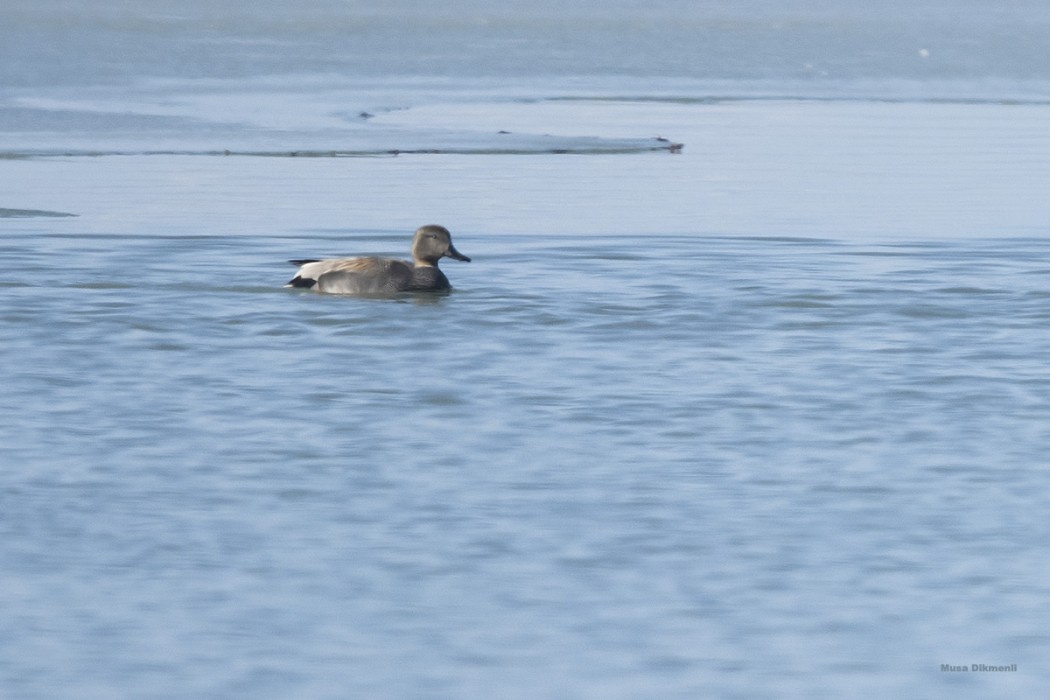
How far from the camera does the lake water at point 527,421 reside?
5.40 m

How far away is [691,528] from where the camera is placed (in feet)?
21.1

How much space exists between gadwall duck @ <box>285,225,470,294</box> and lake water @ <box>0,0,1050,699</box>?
170 mm

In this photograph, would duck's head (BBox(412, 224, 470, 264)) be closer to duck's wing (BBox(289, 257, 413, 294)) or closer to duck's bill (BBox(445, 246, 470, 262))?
duck's bill (BBox(445, 246, 470, 262))

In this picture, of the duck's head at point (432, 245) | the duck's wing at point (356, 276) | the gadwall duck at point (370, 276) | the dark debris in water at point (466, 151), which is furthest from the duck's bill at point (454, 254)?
the dark debris in water at point (466, 151)

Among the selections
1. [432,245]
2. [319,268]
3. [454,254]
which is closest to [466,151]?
[454,254]

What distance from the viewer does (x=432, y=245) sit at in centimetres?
1177

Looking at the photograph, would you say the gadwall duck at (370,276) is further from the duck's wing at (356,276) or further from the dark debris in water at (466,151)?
the dark debris in water at (466,151)

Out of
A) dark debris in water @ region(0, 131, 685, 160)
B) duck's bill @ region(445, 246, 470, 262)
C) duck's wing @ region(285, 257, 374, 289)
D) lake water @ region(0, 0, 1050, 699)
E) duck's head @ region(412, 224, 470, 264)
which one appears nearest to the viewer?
lake water @ region(0, 0, 1050, 699)

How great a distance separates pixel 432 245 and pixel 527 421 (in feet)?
12.6

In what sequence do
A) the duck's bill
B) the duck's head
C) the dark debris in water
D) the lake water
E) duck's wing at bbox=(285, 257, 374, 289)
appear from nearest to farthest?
the lake water < duck's wing at bbox=(285, 257, 374, 289) < the duck's head < the duck's bill < the dark debris in water

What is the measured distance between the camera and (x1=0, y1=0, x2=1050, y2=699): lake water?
5.40 m

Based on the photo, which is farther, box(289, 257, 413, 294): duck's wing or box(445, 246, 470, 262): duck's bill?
box(445, 246, 470, 262): duck's bill

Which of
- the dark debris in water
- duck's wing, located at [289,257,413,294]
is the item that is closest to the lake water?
the dark debris in water

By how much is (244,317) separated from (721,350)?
2.52 metres
